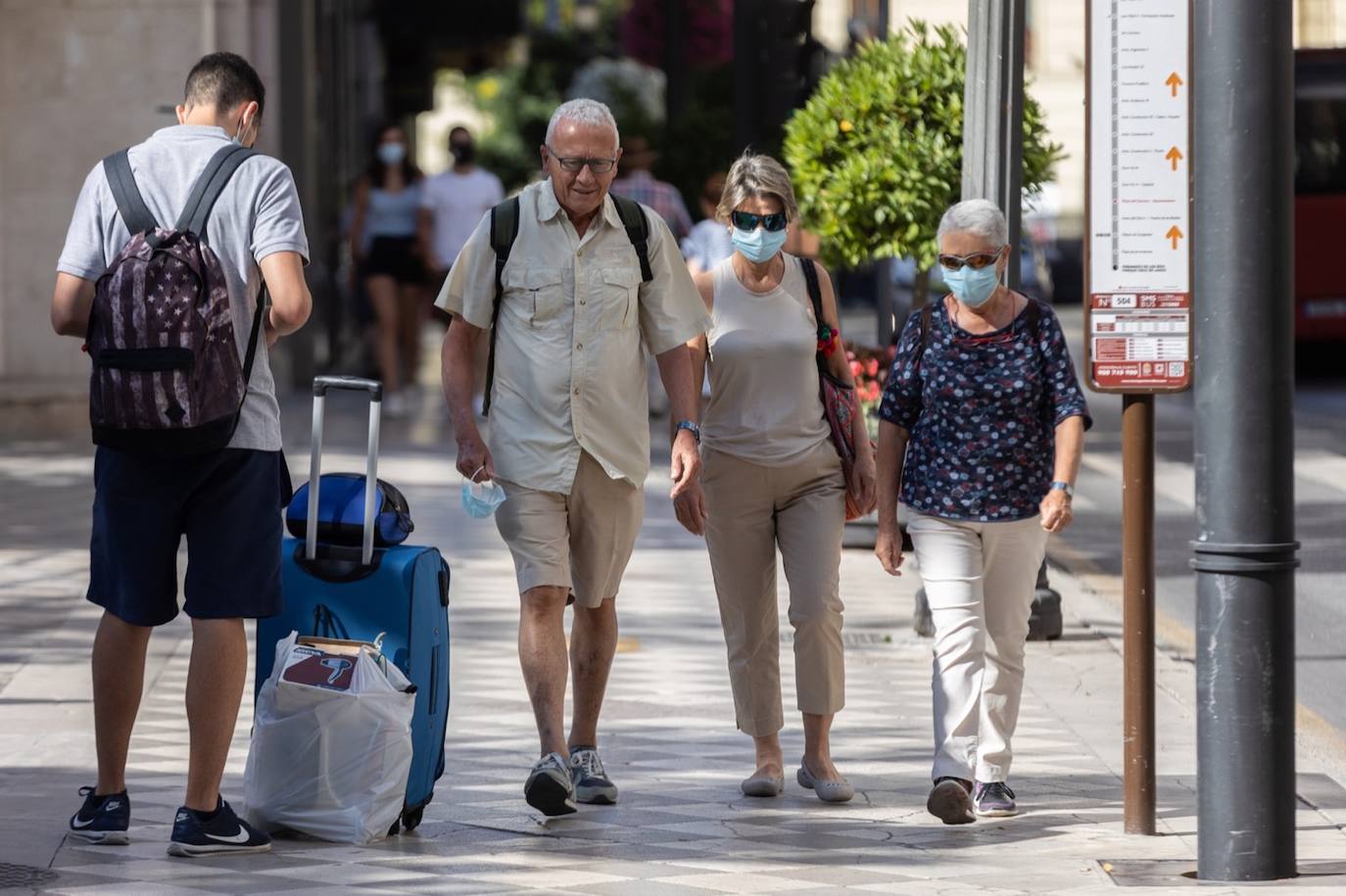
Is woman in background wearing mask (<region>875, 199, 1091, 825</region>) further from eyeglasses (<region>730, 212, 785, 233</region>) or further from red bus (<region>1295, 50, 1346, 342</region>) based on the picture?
red bus (<region>1295, 50, 1346, 342</region>)

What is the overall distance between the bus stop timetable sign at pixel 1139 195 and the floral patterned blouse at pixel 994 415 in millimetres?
312

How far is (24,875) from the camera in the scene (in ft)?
17.6

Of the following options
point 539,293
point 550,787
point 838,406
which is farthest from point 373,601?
point 838,406

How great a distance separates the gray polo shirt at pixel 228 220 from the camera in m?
5.59

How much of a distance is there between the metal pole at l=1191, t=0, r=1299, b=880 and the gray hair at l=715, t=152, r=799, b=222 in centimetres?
139

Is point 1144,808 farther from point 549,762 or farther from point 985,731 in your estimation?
point 549,762

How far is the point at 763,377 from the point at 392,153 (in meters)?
11.4

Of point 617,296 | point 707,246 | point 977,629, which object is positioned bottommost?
point 977,629

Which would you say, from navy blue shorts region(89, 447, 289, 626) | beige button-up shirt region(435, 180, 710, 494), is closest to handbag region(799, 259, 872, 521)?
beige button-up shirt region(435, 180, 710, 494)

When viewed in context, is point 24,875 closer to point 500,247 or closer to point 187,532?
point 187,532

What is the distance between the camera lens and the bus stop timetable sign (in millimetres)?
5746

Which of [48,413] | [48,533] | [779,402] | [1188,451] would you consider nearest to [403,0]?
[48,413]

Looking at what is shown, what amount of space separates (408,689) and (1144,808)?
1.81m

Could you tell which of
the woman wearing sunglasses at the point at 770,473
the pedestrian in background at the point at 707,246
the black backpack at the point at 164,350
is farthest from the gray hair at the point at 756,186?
the pedestrian in background at the point at 707,246
